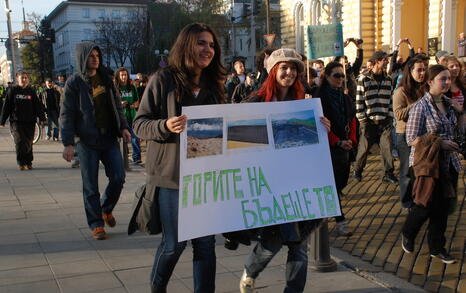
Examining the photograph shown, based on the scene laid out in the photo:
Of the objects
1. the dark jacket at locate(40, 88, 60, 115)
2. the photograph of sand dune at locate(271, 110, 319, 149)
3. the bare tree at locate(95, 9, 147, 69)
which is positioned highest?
the bare tree at locate(95, 9, 147, 69)

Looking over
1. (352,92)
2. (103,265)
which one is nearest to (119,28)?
(352,92)

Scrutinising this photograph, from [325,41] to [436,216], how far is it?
4610mm

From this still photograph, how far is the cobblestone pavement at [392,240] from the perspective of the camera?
171 inches

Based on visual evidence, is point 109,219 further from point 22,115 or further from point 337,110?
point 22,115

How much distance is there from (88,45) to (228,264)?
273 cm

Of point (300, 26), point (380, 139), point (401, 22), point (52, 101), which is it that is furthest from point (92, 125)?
point (300, 26)

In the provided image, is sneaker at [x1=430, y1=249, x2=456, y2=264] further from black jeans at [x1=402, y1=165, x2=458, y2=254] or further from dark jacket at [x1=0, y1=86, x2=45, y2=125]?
dark jacket at [x1=0, y1=86, x2=45, y2=125]

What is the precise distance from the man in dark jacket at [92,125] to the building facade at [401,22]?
806 inches

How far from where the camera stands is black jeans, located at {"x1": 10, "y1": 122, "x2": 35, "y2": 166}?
1027cm

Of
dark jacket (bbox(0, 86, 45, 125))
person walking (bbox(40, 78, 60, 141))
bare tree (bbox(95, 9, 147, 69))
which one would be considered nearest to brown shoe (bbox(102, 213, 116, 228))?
dark jacket (bbox(0, 86, 45, 125))

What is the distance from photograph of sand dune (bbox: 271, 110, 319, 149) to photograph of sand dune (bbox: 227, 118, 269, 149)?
8cm

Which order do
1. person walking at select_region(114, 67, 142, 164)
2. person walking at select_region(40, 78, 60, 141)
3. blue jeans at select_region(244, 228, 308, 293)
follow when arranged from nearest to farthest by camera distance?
blue jeans at select_region(244, 228, 308, 293) → person walking at select_region(114, 67, 142, 164) → person walking at select_region(40, 78, 60, 141)

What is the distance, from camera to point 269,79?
3537mm

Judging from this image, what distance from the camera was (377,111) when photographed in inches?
317
